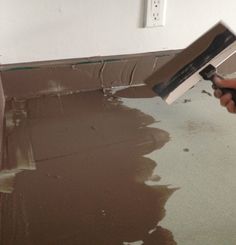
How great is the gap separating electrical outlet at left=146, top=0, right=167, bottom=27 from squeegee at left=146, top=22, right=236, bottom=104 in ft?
0.99

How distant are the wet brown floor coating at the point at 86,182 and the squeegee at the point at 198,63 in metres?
0.16

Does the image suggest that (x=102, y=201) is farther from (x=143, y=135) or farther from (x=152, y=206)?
(x=143, y=135)

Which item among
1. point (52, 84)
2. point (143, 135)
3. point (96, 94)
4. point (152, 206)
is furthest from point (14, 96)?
point (152, 206)

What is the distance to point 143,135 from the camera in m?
0.89

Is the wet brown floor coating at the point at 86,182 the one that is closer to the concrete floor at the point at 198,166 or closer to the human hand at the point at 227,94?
the concrete floor at the point at 198,166

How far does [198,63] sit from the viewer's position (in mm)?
730

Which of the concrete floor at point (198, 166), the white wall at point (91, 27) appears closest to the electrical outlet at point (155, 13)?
the white wall at point (91, 27)

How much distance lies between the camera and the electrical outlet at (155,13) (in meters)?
1.02

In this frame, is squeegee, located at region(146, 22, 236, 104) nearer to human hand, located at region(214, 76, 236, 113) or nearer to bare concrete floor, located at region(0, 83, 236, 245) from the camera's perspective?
human hand, located at region(214, 76, 236, 113)

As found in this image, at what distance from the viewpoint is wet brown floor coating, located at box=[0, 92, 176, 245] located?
63 centimetres

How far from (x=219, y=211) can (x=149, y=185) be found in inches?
5.5

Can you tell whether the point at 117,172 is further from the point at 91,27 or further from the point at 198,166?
the point at 91,27

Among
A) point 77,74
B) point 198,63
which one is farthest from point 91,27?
point 198,63

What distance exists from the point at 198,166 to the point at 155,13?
1.52ft
